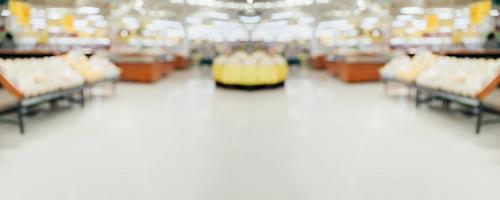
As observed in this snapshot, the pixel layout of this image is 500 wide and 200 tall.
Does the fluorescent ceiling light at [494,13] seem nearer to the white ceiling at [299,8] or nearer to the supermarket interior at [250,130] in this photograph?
the supermarket interior at [250,130]

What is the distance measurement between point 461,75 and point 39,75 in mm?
5497

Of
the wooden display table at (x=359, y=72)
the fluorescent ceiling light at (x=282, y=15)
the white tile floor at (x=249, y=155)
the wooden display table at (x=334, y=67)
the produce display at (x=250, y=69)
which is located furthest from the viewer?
the fluorescent ceiling light at (x=282, y=15)

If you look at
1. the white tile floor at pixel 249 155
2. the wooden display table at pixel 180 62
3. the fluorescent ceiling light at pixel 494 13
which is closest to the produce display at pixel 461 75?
the white tile floor at pixel 249 155

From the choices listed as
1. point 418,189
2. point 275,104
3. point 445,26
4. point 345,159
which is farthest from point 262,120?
point 445,26

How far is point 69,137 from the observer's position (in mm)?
4031

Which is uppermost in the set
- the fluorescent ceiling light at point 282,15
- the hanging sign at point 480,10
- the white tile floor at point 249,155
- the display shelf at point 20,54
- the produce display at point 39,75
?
the fluorescent ceiling light at point 282,15

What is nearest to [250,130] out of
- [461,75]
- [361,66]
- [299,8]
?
[461,75]

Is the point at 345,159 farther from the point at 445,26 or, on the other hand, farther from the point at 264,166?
the point at 445,26

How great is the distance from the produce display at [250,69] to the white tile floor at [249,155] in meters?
2.66

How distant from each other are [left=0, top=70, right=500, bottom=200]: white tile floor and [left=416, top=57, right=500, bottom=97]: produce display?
0.45m

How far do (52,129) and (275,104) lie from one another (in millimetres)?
3450

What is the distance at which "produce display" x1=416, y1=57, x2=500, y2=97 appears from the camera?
14.6 ft

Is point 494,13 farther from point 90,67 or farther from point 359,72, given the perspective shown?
point 90,67

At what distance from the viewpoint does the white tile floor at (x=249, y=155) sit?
8.42 ft
